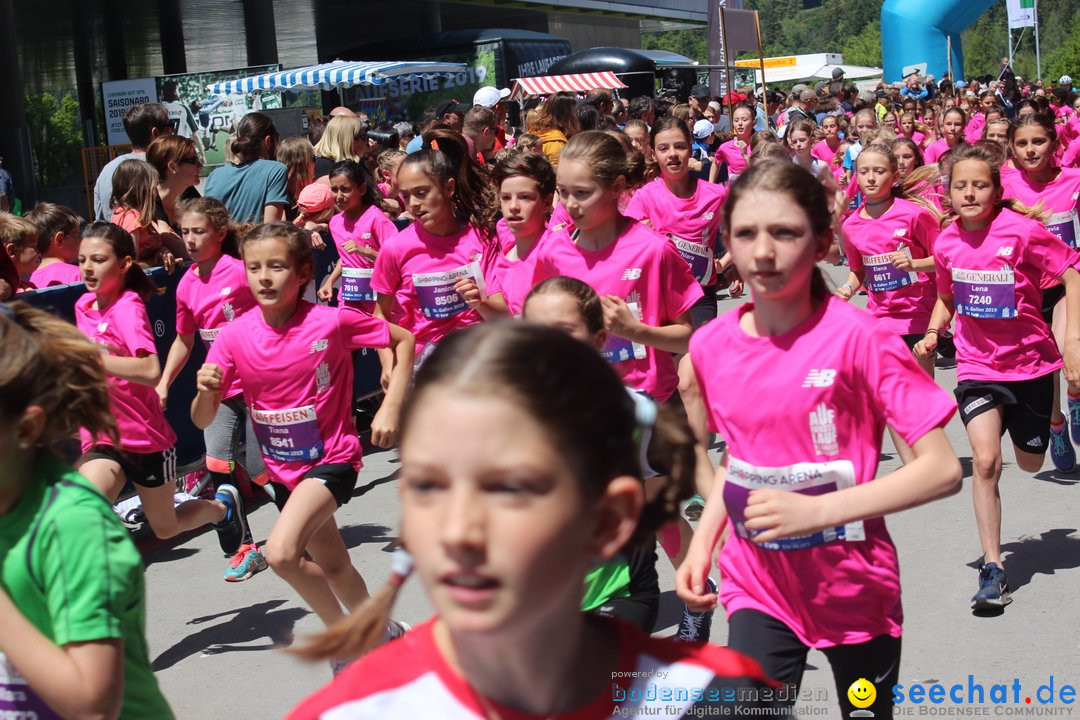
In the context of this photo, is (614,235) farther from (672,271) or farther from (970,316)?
(970,316)

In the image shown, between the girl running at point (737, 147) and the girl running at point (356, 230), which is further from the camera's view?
the girl running at point (737, 147)

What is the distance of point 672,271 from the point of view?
202 inches

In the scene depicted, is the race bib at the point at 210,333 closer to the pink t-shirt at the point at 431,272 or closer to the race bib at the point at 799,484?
the pink t-shirt at the point at 431,272

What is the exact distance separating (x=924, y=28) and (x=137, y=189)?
39593 millimetres

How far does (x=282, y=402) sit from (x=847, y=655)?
2.60 meters

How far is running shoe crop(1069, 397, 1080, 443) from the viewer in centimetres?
718

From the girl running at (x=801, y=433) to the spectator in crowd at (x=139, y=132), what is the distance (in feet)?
20.4

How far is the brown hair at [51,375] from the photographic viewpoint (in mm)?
2393

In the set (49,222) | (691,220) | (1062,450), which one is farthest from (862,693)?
(49,222)

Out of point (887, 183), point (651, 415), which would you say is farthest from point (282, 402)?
point (887, 183)

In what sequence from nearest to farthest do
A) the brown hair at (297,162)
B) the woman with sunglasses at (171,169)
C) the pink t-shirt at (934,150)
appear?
the woman with sunglasses at (171,169)
the brown hair at (297,162)
the pink t-shirt at (934,150)

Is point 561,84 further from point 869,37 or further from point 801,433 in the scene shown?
point 869,37

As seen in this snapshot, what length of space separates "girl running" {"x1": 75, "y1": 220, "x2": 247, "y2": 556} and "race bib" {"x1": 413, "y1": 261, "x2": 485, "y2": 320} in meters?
1.30

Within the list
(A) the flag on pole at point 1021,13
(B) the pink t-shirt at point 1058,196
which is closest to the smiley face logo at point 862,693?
(B) the pink t-shirt at point 1058,196
